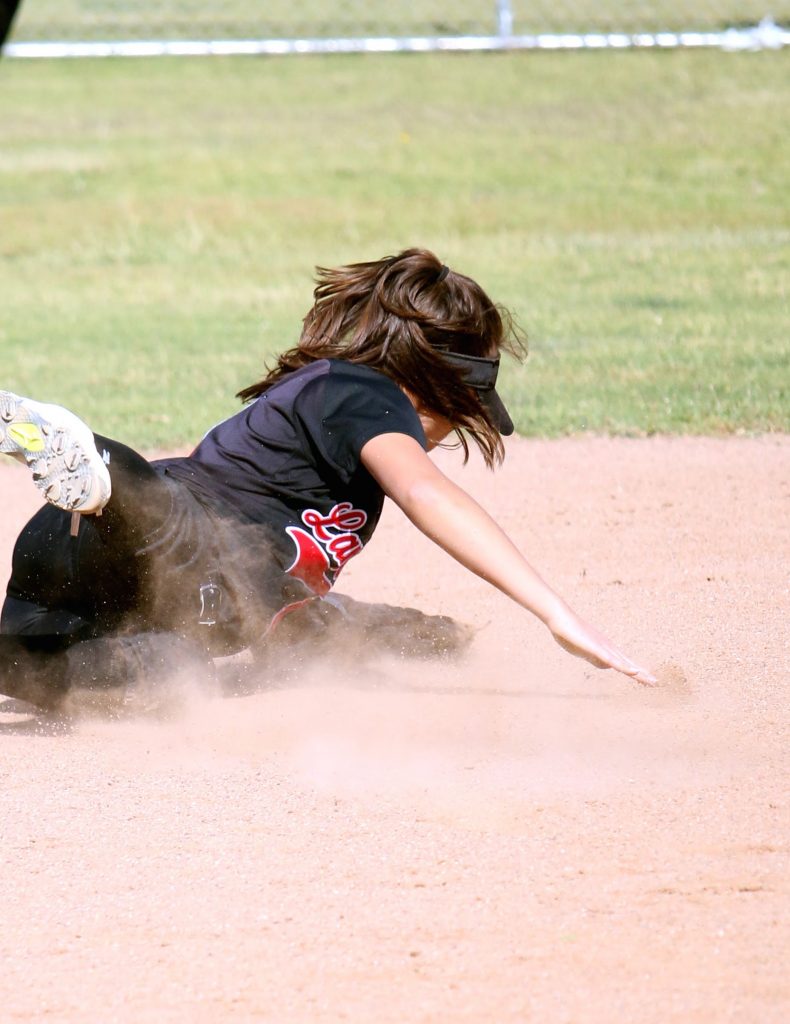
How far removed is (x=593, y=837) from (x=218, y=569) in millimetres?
928

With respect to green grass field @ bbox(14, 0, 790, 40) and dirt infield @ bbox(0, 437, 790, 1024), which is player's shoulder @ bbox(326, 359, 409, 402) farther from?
green grass field @ bbox(14, 0, 790, 40)

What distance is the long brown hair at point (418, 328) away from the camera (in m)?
2.97

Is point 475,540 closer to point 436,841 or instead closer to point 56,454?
point 436,841

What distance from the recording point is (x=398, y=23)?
552 inches

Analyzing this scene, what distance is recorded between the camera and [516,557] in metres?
2.69

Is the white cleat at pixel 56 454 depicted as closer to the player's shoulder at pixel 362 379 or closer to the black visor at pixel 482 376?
the player's shoulder at pixel 362 379

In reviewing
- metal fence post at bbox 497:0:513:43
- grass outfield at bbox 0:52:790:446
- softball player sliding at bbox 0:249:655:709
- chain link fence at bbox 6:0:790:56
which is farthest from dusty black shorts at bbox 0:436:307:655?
metal fence post at bbox 497:0:513:43

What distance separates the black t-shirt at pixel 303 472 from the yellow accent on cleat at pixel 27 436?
1.18 ft

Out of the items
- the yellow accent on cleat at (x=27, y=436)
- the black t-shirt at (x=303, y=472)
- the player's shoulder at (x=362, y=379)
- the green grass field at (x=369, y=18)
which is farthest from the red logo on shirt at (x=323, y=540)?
the green grass field at (x=369, y=18)

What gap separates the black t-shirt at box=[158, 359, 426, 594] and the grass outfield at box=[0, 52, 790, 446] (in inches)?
101

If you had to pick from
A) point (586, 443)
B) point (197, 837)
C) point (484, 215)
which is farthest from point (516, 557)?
point (484, 215)

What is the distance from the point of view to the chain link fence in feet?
42.8

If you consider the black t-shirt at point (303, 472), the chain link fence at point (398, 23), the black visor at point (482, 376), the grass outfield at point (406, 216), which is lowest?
the grass outfield at point (406, 216)

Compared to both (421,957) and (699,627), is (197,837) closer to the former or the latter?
(421,957)
